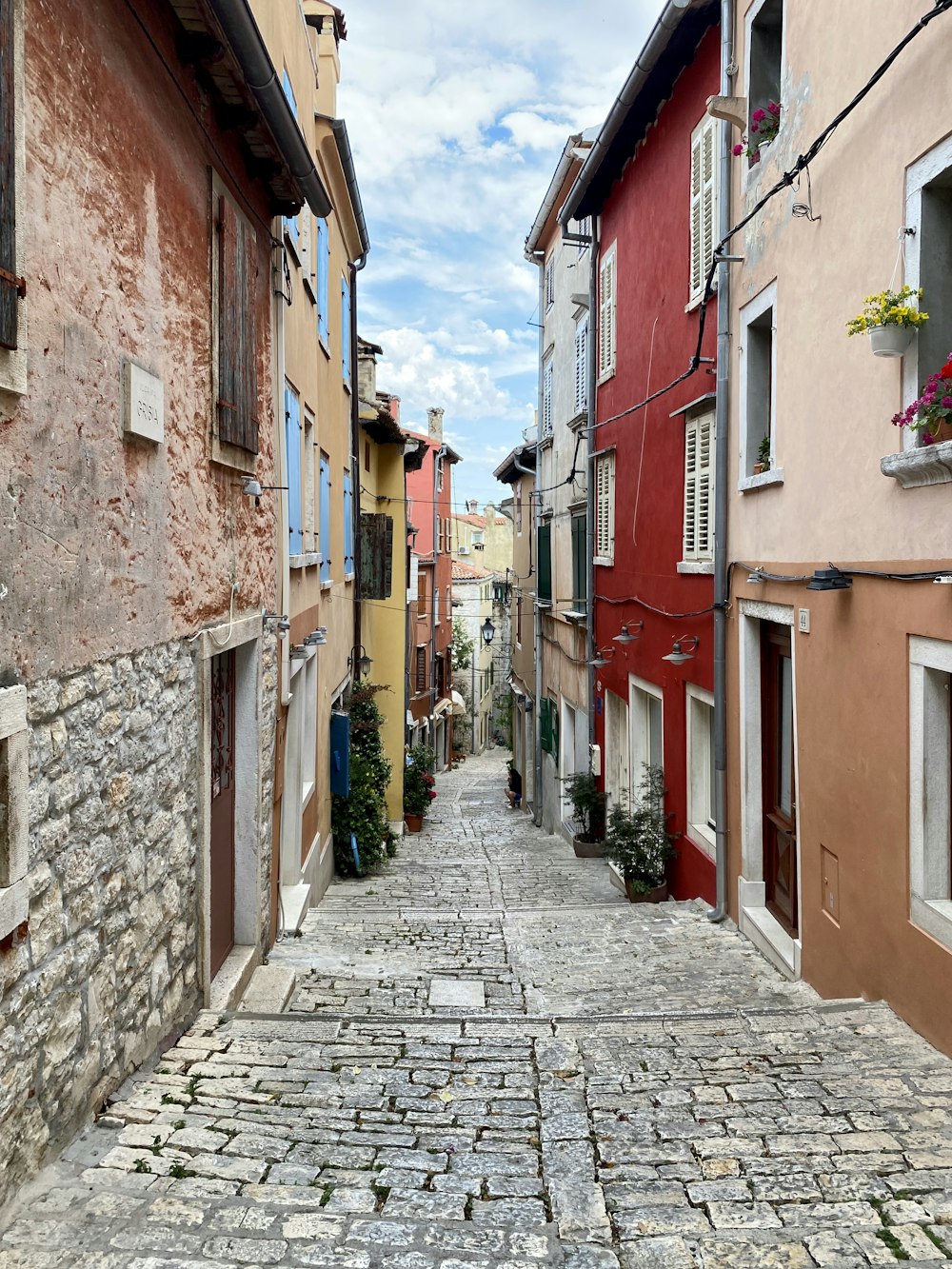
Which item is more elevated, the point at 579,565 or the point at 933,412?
the point at 933,412

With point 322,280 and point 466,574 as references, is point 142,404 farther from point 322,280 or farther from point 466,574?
point 466,574

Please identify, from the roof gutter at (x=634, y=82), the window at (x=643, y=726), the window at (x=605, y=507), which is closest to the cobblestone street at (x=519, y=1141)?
the window at (x=643, y=726)

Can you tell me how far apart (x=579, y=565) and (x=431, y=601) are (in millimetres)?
17567

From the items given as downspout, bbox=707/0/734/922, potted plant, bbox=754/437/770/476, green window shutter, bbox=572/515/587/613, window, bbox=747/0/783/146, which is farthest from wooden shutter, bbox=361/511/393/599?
window, bbox=747/0/783/146

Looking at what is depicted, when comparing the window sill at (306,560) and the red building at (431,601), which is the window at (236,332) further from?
the red building at (431,601)

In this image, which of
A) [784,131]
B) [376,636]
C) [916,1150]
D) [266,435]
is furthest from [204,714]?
[376,636]

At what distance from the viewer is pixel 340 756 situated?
41.5ft

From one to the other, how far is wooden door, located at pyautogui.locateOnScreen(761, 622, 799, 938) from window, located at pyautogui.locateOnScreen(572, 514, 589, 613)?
7.40 meters

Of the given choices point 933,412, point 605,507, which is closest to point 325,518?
point 605,507

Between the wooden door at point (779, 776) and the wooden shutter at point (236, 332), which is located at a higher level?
the wooden shutter at point (236, 332)

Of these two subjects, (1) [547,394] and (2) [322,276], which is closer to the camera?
(2) [322,276]

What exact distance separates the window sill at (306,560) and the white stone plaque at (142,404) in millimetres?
4192

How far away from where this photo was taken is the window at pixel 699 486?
32.9 ft

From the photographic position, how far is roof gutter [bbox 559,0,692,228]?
954 cm
